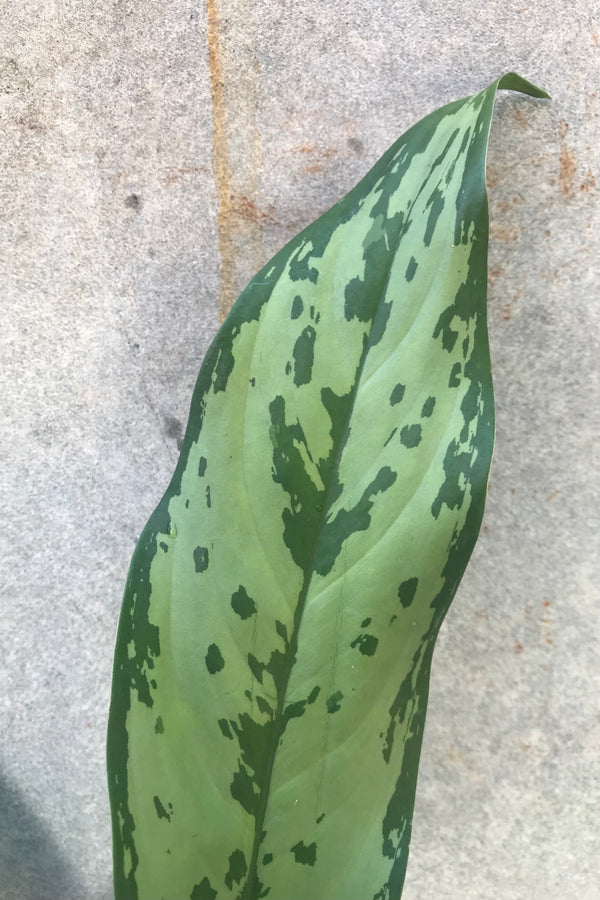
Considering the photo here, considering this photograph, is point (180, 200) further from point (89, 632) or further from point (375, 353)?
point (89, 632)

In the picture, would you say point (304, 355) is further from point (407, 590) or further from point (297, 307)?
point (407, 590)

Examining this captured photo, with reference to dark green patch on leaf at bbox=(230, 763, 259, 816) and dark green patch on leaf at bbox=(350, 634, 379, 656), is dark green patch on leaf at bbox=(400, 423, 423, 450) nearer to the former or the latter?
dark green patch on leaf at bbox=(350, 634, 379, 656)

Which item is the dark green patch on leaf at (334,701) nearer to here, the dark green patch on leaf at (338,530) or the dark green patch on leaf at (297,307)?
the dark green patch on leaf at (338,530)

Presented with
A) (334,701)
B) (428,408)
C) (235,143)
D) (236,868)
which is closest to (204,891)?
(236,868)

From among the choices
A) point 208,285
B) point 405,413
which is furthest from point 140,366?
point 405,413

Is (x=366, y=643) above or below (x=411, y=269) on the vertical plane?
below
